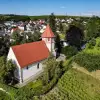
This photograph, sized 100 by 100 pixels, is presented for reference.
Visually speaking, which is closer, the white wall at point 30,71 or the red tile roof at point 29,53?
the red tile roof at point 29,53

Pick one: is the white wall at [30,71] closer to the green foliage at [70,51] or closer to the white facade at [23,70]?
the white facade at [23,70]

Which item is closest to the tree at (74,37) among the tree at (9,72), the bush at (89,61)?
the bush at (89,61)

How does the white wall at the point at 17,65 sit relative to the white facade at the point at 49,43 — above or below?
below

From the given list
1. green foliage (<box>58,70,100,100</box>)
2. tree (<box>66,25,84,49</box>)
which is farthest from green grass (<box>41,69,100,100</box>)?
tree (<box>66,25,84,49</box>)

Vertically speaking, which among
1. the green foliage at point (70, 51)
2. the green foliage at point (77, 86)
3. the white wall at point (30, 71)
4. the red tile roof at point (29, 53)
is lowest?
the white wall at point (30, 71)

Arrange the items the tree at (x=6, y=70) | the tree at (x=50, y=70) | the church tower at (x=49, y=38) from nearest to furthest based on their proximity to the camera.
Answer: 1. the tree at (x=50, y=70)
2. the tree at (x=6, y=70)
3. the church tower at (x=49, y=38)

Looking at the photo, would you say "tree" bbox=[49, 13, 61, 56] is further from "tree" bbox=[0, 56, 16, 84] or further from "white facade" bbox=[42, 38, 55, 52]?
"tree" bbox=[0, 56, 16, 84]

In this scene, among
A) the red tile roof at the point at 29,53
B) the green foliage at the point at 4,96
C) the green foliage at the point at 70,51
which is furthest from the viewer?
the green foliage at the point at 70,51

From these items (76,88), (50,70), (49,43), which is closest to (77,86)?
(76,88)
